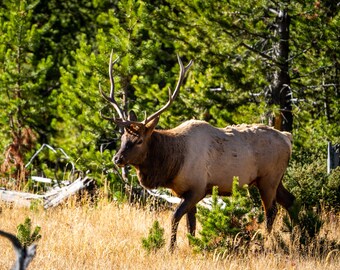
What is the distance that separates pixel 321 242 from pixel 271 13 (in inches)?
226

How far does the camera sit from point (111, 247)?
705cm

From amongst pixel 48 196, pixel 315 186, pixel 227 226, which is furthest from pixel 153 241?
pixel 48 196

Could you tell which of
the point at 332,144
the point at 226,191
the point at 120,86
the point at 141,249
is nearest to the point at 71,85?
the point at 120,86

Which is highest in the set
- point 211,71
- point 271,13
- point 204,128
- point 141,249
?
point 271,13

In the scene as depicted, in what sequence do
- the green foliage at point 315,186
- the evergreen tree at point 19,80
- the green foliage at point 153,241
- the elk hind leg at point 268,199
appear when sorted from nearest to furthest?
the green foliage at point 153,241
the elk hind leg at point 268,199
the green foliage at point 315,186
the evergreen tree at point 19,80

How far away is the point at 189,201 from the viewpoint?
779cm

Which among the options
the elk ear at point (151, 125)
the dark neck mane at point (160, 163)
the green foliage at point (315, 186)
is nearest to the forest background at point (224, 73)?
the green foliage at point (315, 186)

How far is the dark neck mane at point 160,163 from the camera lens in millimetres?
7816

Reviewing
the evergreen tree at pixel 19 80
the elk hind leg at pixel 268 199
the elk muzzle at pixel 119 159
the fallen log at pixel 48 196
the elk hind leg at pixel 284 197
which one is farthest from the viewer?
the evergreen tree at pixel 19 80

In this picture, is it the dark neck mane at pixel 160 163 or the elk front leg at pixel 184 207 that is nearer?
the elk front leg at pixel 184 207

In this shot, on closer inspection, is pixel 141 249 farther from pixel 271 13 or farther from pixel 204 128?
pixel 271 13

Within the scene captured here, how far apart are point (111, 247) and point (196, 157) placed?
58.8 inches

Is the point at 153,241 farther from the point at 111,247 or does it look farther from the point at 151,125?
the point at 151,125

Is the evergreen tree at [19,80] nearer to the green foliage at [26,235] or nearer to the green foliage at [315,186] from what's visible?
the green foliage at [315,186]
